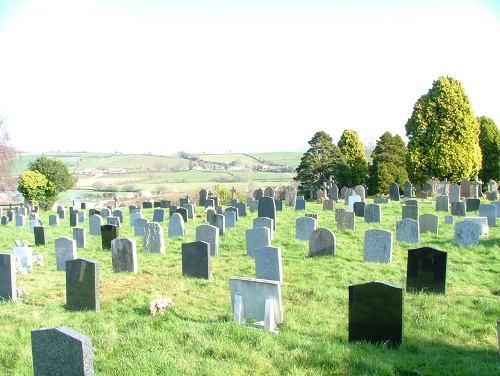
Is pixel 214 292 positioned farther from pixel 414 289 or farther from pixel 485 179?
pixel 485 179

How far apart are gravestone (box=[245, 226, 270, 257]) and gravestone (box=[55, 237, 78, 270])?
457cm

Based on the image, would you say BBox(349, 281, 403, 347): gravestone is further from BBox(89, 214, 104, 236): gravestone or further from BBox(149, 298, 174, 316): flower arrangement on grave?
BBox(89, 214, 104, 236): gravestone

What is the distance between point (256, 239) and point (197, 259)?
2944 mm

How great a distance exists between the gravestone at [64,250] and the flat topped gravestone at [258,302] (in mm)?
6733

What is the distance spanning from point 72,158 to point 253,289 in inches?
4400

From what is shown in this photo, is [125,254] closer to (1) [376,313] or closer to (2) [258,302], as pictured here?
(2) [258,302]


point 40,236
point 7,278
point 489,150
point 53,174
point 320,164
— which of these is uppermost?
point 489,150

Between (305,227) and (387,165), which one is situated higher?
(387,165)

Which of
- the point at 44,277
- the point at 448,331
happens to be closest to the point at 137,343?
the point at 448,331

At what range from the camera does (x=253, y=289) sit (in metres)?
7.59

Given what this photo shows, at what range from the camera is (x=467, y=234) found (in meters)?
14.3

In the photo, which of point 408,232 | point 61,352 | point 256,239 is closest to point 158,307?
point 61,352

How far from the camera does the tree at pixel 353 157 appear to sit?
38.7 m

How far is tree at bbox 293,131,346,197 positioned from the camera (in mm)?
37812
